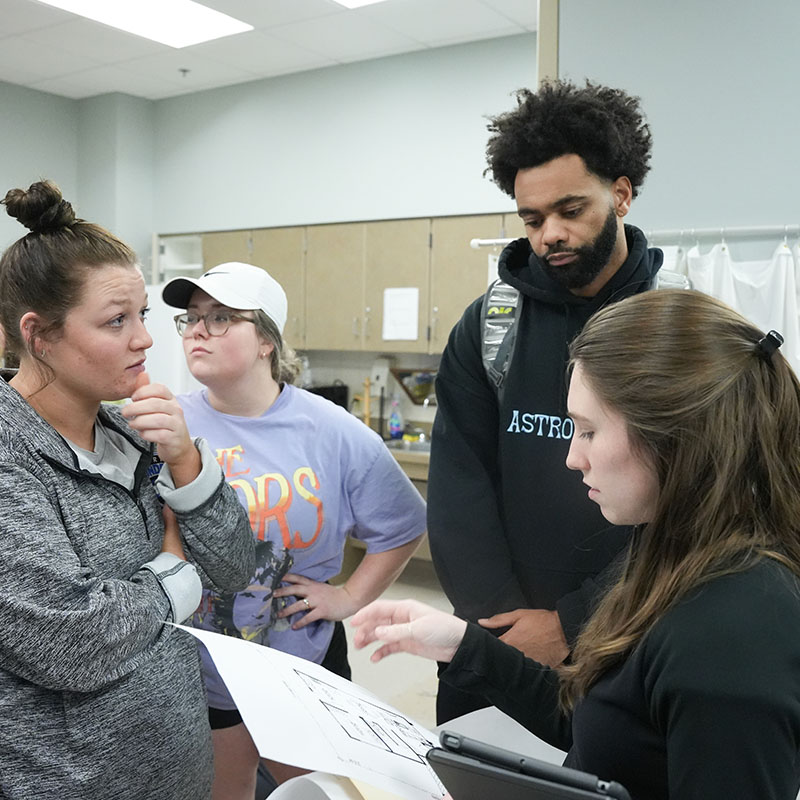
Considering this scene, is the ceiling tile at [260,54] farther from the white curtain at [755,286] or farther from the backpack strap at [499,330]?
the backpack strap at [499,330]

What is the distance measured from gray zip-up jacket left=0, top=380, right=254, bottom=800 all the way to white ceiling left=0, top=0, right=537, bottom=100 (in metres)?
3.76

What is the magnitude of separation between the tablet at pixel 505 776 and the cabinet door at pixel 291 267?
4730 millimetres

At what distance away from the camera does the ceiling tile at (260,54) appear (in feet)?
15.9

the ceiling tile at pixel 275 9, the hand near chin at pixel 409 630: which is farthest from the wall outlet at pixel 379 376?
the hand near chin at pixel 409 630

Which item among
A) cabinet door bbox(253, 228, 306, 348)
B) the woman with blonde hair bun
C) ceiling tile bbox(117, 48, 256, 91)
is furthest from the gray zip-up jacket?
ceiling tile bbox(117, 48, 256, 91)

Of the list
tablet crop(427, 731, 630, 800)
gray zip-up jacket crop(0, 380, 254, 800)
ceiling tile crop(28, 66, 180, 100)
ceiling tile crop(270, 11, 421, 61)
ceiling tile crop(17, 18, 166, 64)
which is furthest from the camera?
ceiling tile crop(28, 66, 180, 100)

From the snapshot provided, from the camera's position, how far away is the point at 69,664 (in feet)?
3.38

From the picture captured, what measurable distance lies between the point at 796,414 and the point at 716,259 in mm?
1594

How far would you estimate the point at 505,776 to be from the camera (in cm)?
70

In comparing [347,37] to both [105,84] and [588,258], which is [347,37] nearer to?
[105,84]

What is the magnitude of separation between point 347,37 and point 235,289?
12.0 feet

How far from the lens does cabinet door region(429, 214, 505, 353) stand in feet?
15.4

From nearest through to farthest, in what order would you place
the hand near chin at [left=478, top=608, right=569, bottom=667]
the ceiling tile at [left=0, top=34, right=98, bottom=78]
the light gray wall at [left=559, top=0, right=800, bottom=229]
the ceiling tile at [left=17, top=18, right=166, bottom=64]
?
the hand near chin at [left=478, top=608, right=569, bottom=667] < the light gray wall at [left=559, top=0, right=800, bottom=229] < the ceiling tile at [left=17, top=18, right=166, bottom=64] < the ceiling tile at [left=0, top=34, right=98, bottom=78]

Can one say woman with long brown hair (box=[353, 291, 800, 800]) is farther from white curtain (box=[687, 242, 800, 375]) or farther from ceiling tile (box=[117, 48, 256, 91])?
ceiling tile (box=[117, 48, 256, 91])
